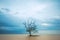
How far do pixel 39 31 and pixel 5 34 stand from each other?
0.62 meters

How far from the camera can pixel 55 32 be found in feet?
6.52

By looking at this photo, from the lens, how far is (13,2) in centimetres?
203

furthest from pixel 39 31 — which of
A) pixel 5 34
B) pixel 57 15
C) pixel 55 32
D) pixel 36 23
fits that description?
pixel 5 34

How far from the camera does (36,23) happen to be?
1988mm

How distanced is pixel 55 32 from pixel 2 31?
97cm

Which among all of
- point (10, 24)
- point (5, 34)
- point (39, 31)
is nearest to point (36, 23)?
point (39, 31)

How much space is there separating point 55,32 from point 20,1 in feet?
2.83

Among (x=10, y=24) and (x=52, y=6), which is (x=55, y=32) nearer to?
(x=52, y=6)

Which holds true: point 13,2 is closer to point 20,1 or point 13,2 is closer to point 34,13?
point 20,1

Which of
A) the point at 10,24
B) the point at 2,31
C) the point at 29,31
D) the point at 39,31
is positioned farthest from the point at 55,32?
the point at 2,31

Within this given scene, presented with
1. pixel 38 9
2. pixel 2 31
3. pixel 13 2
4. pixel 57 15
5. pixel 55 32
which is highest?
pixel 13 2

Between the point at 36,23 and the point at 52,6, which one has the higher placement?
the point at 52,6

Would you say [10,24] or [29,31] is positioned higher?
[10,24]

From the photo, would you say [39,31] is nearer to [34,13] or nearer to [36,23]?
[36,23]
